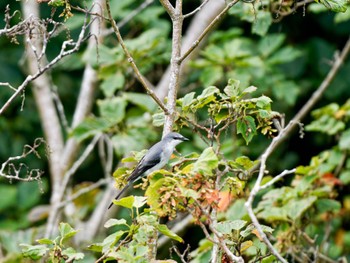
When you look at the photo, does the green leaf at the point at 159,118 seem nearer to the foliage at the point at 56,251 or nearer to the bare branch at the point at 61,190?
the foliage at the point at 56,251

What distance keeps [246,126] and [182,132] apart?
4483 mm

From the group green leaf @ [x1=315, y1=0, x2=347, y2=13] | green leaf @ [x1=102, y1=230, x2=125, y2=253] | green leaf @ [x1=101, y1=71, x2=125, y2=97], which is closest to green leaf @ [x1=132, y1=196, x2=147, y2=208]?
green leaf @ [x1=102, y1=230, x2=125, y2=253]

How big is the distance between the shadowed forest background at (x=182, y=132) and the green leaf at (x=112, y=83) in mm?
10

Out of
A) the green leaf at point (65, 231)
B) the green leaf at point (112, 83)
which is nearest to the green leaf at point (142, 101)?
the green leaf at point (112, 83)

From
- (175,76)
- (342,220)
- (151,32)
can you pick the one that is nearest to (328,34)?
(342,220)

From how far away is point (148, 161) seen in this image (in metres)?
3.89

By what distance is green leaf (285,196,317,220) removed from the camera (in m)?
5.11

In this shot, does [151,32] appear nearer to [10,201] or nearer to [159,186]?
[10,201]

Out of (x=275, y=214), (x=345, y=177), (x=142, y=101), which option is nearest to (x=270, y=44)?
(x=142, y=101)

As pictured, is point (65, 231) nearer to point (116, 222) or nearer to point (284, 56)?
point (116, 222)

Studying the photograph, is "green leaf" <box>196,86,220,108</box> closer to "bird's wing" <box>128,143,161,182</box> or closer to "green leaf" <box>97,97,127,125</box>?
"bird's wing" <box>128,143,161,182</box>

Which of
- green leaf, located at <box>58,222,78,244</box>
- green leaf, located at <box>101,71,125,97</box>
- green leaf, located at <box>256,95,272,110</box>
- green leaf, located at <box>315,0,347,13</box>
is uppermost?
green leaf, located at <box>315,0,347,13</box>

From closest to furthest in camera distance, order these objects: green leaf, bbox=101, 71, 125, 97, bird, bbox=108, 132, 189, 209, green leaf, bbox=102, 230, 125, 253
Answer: green leaf, bbox=102, 230, 125, 253 < bird, bbox=108, 132, 189, 209 < green leaf, bbox=101, 71, 125, 97

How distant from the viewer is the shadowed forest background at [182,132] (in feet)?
10.7
